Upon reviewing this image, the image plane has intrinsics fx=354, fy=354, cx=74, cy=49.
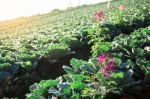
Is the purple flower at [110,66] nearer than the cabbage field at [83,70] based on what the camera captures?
Yes

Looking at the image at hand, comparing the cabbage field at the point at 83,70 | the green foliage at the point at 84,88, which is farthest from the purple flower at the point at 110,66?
the green foliage at the point at 84,88

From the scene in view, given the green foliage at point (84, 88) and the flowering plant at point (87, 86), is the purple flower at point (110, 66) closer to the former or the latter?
the flowering plant at point (87, 86)

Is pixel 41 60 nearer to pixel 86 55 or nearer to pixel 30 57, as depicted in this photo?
pixel 30 57

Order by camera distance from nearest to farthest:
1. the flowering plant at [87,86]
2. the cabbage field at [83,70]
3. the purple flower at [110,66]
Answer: the purple flower at [110,66] < the flowering plant at [87,86] < the cabbage field at [83,70]

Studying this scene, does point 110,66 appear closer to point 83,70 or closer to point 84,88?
point 84,88

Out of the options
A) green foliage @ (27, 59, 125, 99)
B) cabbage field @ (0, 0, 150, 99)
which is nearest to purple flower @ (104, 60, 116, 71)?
cabbage field @ (0, 0, 150, 99)

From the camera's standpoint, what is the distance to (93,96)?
260 inches

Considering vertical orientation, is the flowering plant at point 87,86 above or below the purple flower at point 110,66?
below

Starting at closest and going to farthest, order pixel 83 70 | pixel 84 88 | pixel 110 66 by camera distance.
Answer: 1. pixel 110 66
2. pixel 84 88
3. pixel 83 70

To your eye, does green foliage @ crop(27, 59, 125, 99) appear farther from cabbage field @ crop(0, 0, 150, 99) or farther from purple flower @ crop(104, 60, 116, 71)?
purple flower @ crop(104, 60, 116, 71)

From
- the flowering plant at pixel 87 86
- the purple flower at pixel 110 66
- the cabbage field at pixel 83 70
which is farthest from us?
the cabbage field at pixel 83 70

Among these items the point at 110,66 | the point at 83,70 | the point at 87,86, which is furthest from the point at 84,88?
the point at 83,70

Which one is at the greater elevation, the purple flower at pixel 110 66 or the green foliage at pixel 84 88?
the purple flower at pixel 110 66

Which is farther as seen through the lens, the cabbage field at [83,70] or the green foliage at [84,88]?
the cabbage field at [83,70]
